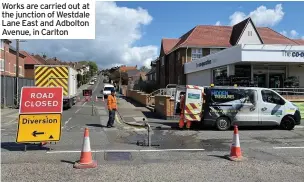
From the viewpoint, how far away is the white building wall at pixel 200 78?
30172mm

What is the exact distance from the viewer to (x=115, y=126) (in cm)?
1523

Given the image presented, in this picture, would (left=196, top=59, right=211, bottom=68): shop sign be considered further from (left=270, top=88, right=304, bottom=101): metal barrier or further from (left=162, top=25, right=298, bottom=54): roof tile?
(left=270, top=88, right=304, bottom=101): metal barrier

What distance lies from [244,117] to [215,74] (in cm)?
1459

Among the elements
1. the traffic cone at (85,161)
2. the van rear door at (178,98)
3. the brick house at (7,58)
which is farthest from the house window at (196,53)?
the traffic cone at (85,161)

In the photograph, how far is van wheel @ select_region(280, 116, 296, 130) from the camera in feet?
47.2

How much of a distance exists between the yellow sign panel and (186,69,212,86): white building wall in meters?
21.6

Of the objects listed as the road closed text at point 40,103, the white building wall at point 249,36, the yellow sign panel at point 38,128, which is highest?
the white building wall at point 249,36

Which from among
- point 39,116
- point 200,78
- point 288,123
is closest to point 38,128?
point 39,116

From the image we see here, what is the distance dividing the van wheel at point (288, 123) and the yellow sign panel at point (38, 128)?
9.69 m

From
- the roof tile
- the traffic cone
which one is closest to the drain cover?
the traffic cone

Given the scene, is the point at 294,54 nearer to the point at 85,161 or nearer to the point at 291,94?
the point at 291,94

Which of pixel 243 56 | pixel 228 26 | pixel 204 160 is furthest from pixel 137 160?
pixel 228 26

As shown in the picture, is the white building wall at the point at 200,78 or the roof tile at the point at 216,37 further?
the roof tile at the point at 216,37

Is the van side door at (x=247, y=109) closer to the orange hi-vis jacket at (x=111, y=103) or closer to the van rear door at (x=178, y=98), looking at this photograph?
the van rear door at (x=178, y=98)
